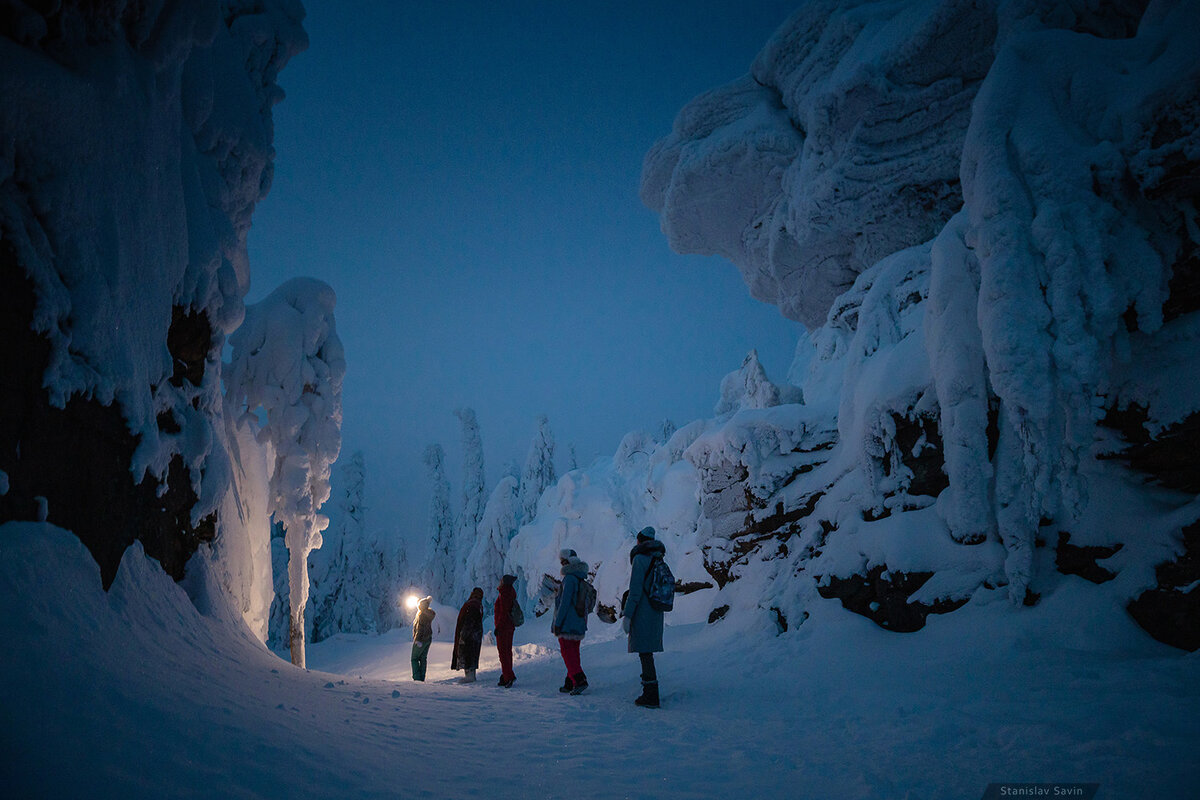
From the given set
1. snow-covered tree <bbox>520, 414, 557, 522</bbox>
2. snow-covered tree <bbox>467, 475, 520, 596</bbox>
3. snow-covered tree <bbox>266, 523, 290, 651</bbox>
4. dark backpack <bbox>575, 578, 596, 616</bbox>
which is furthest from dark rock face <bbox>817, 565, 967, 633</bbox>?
snow-covered tree <bbox>520, 414, 557, 522</bbox>

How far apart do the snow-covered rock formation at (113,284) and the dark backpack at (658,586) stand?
440 centimetres

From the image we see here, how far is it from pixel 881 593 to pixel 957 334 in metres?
3.92

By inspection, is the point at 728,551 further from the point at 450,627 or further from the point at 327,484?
the point at 450,627

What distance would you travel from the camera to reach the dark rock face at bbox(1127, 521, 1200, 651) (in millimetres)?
4929

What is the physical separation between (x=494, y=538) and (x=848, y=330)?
25323 millimetres

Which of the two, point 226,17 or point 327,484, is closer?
point 226,17

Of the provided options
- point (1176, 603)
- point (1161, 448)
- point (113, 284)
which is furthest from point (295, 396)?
point (1161, 448)

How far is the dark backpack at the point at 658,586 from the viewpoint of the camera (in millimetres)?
5672

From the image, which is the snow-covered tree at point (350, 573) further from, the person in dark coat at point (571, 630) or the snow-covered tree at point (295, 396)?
the person in dark coat at point (571, 630)

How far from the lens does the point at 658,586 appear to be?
5.71 metres

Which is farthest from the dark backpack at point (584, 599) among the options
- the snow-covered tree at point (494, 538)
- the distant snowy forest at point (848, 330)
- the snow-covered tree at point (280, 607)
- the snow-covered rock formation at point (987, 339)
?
the snow-covered tree at point (494, 538)

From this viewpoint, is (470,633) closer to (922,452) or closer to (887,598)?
(887,598)

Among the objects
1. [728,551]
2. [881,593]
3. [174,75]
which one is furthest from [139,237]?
[728,551]

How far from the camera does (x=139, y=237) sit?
159 inches
